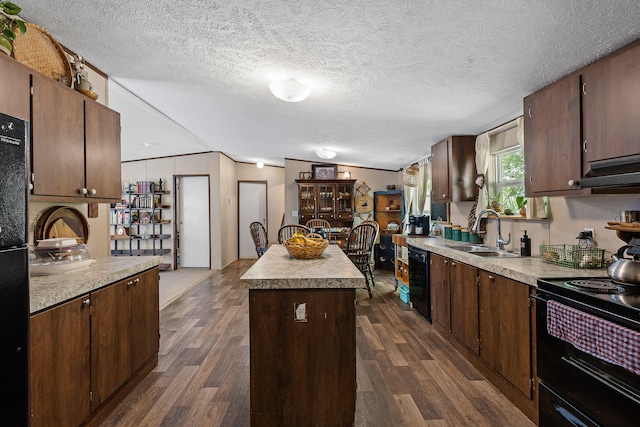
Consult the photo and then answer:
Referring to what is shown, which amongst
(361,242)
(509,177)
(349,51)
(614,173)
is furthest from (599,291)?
(361,242)

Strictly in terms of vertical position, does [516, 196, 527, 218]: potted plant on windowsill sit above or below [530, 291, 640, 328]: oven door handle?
above

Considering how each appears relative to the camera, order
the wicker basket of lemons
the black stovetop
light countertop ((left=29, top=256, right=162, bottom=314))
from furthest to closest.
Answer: the wicker basket of lemons
light countertop ((left=29, top=256, right=162, bottom=314))
the black stovetop

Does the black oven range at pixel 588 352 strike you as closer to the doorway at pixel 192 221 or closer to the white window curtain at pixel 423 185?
the white window curtain at pixel 423 185

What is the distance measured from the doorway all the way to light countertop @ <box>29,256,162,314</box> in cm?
471

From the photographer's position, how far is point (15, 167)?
3.88ft

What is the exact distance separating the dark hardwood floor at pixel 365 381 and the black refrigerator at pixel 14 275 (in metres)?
0.98

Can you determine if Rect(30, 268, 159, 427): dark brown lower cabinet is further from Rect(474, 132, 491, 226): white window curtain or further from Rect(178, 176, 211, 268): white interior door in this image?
Rect(178, 176, 211, 268): white interior door

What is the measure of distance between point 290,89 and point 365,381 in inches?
93.6

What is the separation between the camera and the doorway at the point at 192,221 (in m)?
7.07

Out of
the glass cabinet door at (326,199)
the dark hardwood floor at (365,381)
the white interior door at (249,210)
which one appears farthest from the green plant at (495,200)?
the white interior door at (249,210)

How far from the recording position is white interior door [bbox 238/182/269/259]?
8398 mm

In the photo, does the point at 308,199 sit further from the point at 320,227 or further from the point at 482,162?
the point at 482,162

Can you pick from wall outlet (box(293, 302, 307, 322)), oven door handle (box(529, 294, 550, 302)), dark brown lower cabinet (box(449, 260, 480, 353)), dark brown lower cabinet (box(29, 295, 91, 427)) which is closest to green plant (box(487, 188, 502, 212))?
dark brown lower cabinet (box(449, 260, 480, 353))

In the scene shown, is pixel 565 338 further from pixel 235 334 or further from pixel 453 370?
pixel 235 334
